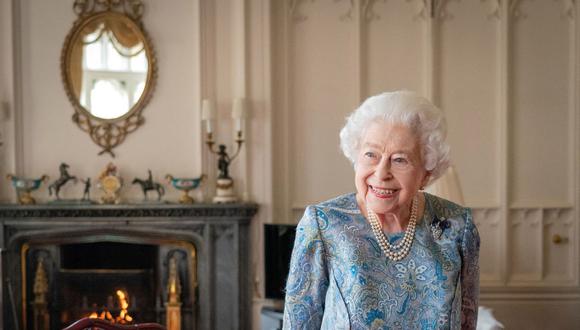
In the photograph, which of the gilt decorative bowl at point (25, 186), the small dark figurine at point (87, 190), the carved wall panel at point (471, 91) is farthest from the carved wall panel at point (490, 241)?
the gilt decorative bowl at point (25, 186)

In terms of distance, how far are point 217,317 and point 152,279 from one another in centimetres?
54

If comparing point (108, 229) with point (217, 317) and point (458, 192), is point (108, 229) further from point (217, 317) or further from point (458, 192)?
point (458, 192)

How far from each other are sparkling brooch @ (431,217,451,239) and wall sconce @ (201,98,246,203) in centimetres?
299

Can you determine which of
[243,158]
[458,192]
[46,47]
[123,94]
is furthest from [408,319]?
[46,47]

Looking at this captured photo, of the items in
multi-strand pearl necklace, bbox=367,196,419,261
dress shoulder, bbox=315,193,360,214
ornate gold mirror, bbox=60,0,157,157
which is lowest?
multi-strand pearl necklace, bbox=367,196,419,261

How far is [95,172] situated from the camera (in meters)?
4.27

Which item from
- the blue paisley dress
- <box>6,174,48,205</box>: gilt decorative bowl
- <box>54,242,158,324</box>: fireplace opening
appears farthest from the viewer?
<box>54,242,158,324</box>: fireplace opening

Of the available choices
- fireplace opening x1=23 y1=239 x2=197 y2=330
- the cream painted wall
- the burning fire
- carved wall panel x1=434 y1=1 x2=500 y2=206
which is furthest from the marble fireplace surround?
carved wall panel x1=434 y1=1 x2=500 y2=206

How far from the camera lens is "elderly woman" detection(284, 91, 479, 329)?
44.0 inches

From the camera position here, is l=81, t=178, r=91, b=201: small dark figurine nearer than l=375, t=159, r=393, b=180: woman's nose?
No

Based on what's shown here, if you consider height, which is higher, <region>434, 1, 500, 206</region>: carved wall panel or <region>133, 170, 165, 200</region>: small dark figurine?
<region>434, 1, 500, 206</region>: carved wall panel

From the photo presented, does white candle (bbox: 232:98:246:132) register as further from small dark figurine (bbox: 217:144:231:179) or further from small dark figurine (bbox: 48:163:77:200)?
small dark figurine (bbox: 48:163:77:200)

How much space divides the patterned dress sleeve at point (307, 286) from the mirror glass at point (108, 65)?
3383mm

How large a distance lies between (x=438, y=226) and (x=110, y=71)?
3526 mm
